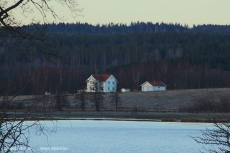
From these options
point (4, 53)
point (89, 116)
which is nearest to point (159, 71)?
point (89, 116)

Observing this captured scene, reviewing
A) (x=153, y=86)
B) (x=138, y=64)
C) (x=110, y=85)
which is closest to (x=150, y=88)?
(x=153, y=86)

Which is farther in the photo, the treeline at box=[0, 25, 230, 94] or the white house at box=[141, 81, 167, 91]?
the treeline at box=[0, 25, 230, 94]

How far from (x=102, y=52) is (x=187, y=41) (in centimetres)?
4624

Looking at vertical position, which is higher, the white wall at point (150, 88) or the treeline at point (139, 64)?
the treeline at point (139, 64)

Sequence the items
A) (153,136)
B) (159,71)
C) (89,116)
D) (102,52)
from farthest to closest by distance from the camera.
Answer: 1. (102,52)
2. (159,71)
3. (89,116)
4. (153,136)

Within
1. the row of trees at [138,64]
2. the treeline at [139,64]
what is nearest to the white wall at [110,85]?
the treeline at [139,64]

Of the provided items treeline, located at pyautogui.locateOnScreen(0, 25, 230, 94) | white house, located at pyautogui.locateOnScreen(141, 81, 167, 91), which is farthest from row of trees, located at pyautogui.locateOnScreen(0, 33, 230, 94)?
white house, located at pyautogui.locateOnScreen(141, 81, 167, 91)

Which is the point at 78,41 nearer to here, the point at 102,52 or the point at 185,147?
the point at 102,52

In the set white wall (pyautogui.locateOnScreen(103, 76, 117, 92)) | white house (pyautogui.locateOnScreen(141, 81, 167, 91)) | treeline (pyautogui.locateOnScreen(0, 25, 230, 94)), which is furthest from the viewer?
treeline (pyautogui.locateOnScreen(0, 25, 230, 94))

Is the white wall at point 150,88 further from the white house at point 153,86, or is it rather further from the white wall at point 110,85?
the white wall at point 110,85

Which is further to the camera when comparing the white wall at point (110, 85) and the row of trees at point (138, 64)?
the row of trees at point (138, 64)

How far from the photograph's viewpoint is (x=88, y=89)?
88.3m

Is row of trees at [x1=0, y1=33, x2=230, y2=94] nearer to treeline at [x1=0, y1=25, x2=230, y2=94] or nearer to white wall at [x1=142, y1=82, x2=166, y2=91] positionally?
treeline at [x1=0, y1=25, x2=230, y2=94]

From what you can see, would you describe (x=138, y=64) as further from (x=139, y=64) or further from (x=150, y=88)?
(x=150, y=88)
